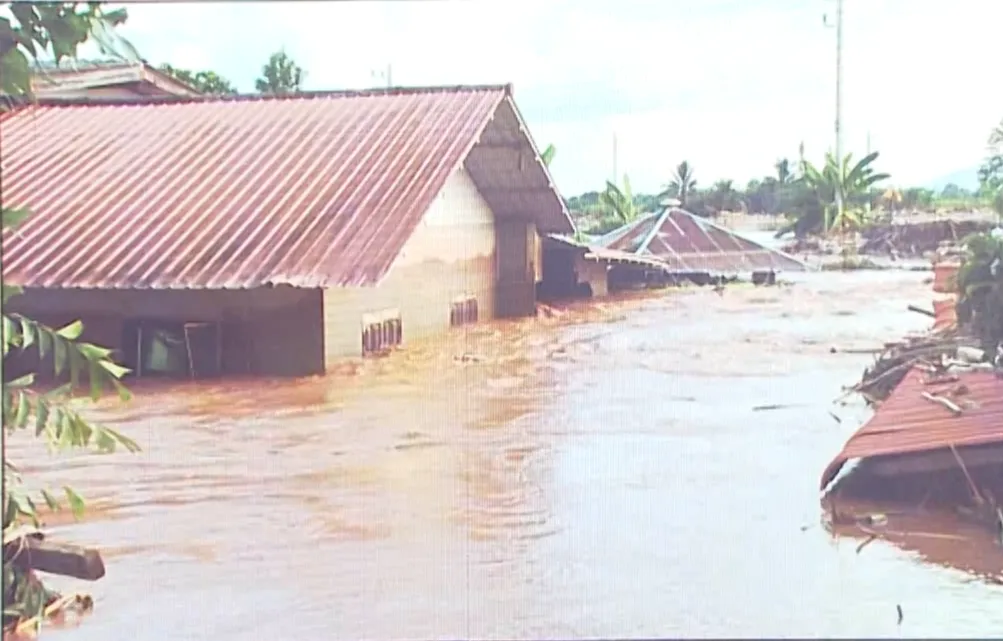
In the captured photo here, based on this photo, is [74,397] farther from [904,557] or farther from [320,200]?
[904,557]

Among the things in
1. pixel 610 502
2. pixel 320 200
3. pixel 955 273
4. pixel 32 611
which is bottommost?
pixel 32 611

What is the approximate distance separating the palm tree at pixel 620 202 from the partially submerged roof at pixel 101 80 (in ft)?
3.13

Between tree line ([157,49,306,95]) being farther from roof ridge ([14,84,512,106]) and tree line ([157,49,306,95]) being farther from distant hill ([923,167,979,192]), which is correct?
distant hill ([923,167,979,192])

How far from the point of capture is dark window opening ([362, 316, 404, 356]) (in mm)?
2850

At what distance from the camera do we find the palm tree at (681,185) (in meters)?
2.78

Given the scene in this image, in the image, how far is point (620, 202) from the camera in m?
2.85

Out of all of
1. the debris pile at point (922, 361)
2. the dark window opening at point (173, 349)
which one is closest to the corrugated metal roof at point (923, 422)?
the debris pile at point (922, 361)

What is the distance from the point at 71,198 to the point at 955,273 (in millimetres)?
1986

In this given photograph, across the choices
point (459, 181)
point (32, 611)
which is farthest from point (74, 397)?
point (459, 181)

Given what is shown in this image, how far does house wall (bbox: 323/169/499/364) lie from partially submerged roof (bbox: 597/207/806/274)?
1.01 feet

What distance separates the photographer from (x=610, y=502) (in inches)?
107

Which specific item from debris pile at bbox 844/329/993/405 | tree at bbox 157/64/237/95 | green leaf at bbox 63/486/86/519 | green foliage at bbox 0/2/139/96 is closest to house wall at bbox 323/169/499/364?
tree at bbox 157/64/237/95

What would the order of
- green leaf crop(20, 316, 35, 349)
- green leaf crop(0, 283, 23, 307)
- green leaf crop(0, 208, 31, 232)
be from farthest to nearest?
green leaf crop(0, 283, 23, 307) < green leaf crop(20, 316, 35, 349) < green leaf crop(0, 208, 31, 232)

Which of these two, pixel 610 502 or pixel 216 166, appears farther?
pixel 216 166
